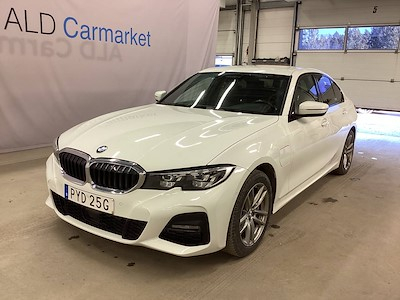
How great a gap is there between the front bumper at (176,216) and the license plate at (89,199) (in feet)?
0.10

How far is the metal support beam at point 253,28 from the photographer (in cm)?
1316

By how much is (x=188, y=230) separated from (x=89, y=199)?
0.62 metres

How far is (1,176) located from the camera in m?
3.91

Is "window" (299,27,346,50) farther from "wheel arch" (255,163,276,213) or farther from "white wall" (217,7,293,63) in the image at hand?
"wheel arch" (255,163,276,213)

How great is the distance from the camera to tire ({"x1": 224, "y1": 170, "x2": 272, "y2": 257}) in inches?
88.0

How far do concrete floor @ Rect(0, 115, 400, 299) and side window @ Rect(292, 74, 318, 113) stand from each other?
1004mm

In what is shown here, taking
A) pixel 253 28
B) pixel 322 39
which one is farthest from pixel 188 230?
pixel 253 28

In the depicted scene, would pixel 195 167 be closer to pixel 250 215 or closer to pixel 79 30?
pixel 250 215

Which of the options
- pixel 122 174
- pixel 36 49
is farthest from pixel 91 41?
pixel 122 174

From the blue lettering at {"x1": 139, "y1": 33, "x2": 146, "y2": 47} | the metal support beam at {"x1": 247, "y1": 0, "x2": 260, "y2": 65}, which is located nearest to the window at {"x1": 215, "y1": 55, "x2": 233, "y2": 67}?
the metal support beam at {"x1": 247, "y1": 0, "x2": 260, "y2": 65}

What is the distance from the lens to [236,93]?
3.19 meters

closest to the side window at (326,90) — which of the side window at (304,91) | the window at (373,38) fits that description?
the side window at (304,91)

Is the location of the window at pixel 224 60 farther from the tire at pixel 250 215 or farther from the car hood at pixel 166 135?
the tire at pixel 250 215

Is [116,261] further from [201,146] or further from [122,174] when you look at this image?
[201,146]
